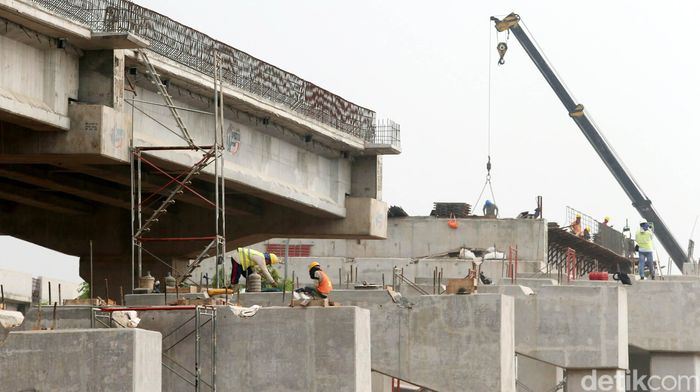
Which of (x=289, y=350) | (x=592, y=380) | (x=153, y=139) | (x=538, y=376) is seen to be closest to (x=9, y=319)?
(x=289, y=350)

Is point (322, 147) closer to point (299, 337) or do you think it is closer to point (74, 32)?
point (74, 32)

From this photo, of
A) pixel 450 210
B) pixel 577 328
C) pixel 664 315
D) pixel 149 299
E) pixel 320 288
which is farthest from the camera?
pixel 450 210

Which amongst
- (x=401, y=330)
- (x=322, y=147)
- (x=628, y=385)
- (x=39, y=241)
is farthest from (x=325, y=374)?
(x=628, y=385)

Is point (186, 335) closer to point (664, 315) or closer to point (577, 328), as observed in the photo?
point (577, 328)

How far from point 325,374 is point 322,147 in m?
18.5

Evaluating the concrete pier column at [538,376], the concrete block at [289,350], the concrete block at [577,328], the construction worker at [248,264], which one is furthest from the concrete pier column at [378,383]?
the concrete block at [289,350]

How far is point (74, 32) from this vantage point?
30688 millimetres

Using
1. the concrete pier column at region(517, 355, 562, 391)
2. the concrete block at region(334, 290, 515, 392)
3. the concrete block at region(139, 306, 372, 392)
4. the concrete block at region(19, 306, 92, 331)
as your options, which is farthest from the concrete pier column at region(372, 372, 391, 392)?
the concrete block at region(19, 306, 92, 331)

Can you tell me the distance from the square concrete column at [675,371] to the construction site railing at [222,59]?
34.2 feet

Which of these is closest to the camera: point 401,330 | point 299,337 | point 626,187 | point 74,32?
point 299,337

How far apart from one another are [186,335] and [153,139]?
9023 mm

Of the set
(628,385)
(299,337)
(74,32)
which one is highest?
(74,32)

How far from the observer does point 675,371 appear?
48.3 metres

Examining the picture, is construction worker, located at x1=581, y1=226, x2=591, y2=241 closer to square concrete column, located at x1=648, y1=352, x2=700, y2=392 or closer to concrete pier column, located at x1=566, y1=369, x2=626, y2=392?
square concrete column, located at x1=648, y1=352, x2=700, y2=392
